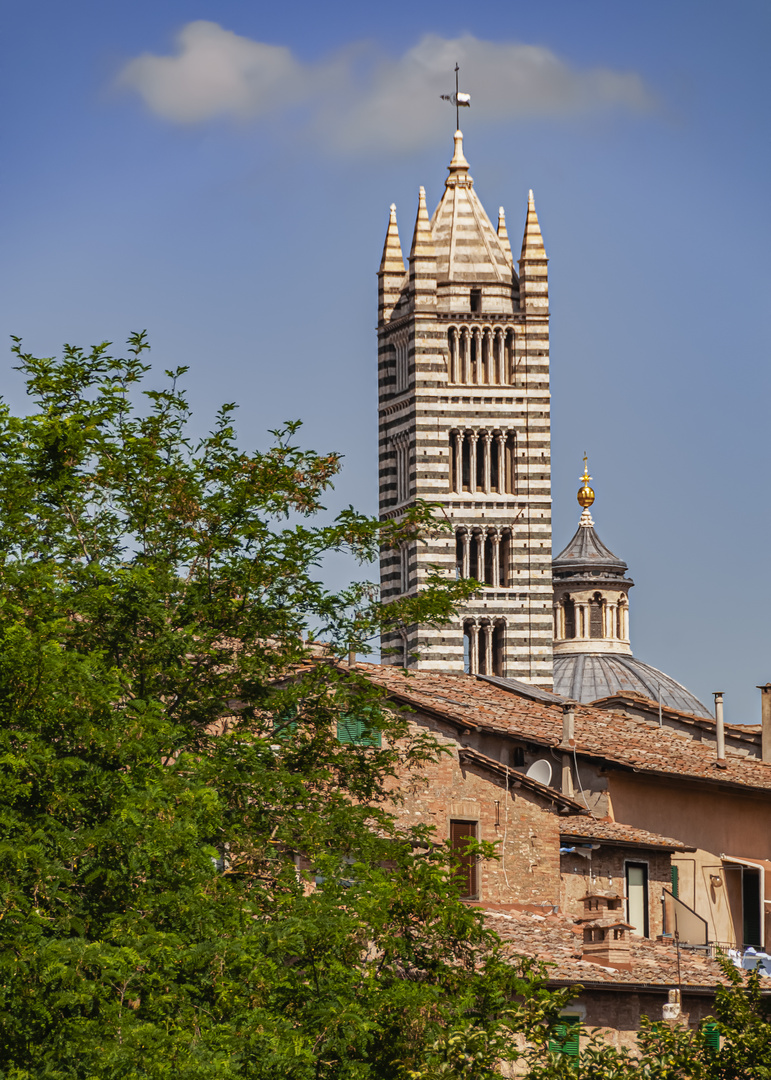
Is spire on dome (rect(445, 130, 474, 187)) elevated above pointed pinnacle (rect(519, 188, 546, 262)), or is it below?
above

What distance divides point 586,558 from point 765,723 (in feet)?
201

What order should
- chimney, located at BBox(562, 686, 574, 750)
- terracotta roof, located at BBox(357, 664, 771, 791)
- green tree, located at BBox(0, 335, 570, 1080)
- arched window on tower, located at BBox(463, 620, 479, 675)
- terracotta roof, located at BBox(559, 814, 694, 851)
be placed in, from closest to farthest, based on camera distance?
1. green tree, located at BBox(0, 335, 570, 1080)
2. terracotta roof, located at BBox(559, 814, 694, 851)
3. terracotta roof, located at BBox(357, 664, 771, 791)
4. chimney, located at BBox(562, 686, 574, 750)
5. arched window on tower, located at BBox(463, 620, 479, 675)

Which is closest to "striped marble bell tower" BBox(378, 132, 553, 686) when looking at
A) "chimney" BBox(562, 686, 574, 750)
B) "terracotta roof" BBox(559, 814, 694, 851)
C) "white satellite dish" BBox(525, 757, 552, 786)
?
"chimney" BBox(562, 686, 574, 750)

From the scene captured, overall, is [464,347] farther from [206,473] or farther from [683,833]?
[206,473]

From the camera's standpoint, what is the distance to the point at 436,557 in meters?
79.0

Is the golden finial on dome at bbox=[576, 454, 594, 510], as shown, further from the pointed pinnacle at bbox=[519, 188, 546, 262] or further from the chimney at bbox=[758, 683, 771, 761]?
the chimney at bbox=[758, 683, 771, 761]

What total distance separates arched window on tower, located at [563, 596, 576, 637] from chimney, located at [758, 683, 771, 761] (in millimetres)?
59149

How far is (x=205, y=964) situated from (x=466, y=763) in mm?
12889

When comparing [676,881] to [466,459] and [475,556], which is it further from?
[466,459]

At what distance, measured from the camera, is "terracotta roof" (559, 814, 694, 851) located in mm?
29031

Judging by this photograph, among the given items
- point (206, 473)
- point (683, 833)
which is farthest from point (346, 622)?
point (683, 833)

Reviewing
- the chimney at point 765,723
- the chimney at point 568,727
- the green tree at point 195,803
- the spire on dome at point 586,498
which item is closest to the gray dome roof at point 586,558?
the spire on dome at point 586,498

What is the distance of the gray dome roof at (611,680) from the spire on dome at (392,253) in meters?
19.7

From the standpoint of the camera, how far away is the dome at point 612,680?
87750 mm
